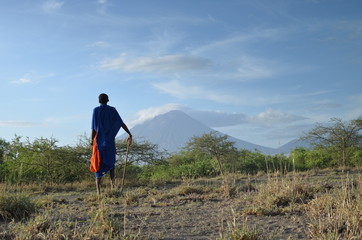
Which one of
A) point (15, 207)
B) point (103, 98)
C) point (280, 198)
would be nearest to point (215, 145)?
point (103, 98)

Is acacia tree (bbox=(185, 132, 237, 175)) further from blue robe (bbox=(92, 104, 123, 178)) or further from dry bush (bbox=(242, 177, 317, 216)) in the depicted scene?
dry bush (bbox=(242, 177, 317, 216))

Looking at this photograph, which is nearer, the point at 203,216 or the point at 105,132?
the point at 203,216

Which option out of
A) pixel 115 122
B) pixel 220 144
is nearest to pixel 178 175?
pixel 220 144

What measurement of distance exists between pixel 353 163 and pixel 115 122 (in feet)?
44.8

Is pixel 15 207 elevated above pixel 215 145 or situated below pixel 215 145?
below

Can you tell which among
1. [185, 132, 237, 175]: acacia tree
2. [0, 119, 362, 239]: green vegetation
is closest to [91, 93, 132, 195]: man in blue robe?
[0, 119, 362, 239]: green vegetation

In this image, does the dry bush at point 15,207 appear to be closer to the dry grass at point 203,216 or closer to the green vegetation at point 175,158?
the dry grass at point 203,216

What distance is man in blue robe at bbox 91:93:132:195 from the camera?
8836mm

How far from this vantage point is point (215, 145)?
1619 cm

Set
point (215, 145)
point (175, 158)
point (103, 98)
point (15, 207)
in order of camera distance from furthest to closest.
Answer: point (175, 158)
point (215, 145)
point (103, 98)
point (15, 207)

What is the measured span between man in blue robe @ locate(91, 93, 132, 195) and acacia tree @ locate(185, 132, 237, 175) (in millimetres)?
→ 7500

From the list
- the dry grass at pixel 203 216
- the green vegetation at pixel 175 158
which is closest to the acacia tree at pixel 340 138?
the green vegetation at pixel 175 158

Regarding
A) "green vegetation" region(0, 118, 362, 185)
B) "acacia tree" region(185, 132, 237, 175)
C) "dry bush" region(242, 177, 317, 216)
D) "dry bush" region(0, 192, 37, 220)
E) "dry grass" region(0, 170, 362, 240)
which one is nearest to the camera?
"dry grass" region(0, 170, 362, 240)

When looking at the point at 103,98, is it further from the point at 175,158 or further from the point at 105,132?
the point at 175,158
